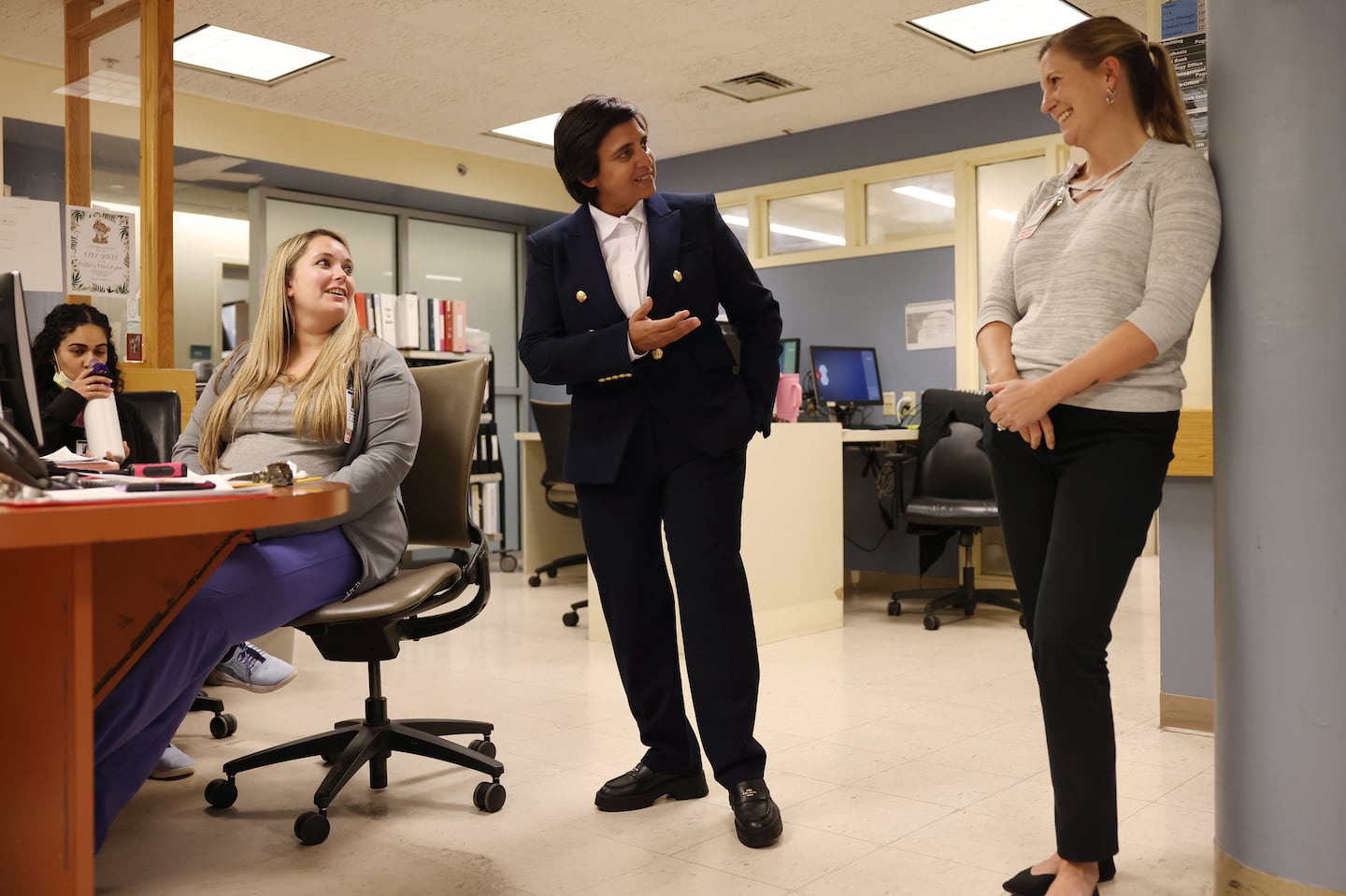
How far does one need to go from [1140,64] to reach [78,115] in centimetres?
338

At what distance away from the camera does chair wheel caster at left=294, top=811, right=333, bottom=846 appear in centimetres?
208

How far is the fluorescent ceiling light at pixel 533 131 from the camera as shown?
21.6 ft

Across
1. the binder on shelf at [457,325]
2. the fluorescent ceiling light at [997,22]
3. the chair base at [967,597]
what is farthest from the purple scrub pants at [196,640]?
the binder on shelf at [457,325]

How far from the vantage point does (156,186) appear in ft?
11.5

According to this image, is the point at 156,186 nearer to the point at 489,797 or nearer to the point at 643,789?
the point at 489,797

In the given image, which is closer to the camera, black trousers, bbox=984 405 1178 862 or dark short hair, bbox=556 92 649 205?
black trousers, bbox=984 405 1178 862

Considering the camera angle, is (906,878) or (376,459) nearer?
→ (906,878)

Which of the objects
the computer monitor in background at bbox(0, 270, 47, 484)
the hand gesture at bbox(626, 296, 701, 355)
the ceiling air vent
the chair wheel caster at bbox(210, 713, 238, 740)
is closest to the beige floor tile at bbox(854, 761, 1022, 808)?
the hand gesture at bbox(626, 296, 701, 355)

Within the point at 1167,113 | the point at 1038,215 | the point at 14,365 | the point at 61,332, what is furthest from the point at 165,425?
the point at 1167,113

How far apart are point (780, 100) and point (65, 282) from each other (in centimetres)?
381

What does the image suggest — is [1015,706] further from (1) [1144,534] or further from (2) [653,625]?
(1) [1144,534]

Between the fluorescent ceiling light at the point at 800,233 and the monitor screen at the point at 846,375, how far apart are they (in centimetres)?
87

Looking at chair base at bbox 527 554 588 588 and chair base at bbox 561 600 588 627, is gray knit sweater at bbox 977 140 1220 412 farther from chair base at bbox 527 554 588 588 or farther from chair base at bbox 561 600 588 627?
chair base at bbox 527 554 588 588

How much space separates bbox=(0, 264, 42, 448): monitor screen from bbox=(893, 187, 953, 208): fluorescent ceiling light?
200 inches
